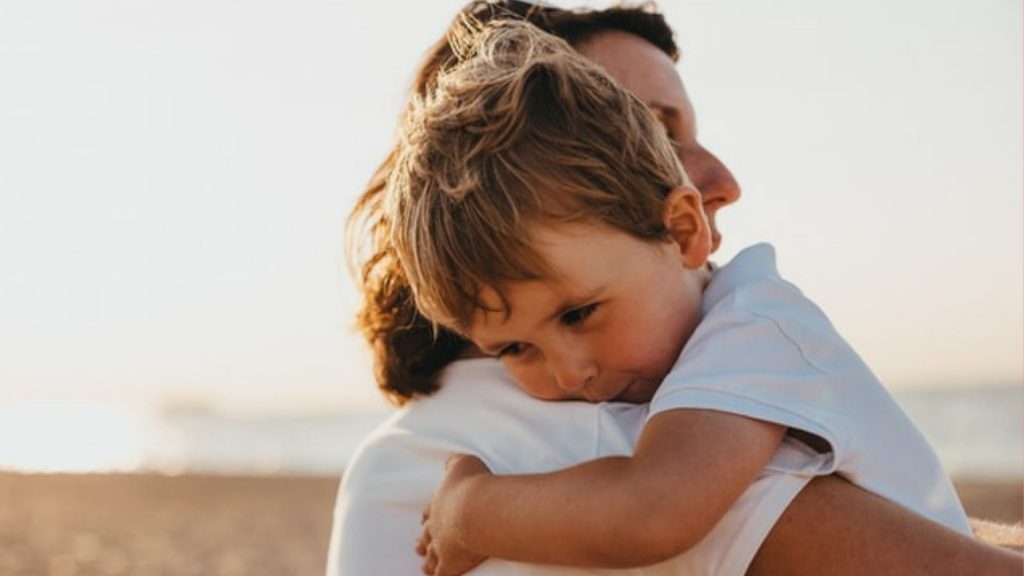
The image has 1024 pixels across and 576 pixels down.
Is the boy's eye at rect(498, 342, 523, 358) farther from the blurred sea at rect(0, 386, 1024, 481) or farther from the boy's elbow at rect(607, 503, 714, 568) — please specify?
the blurred sea at rect(0, 386, 1024, 481)

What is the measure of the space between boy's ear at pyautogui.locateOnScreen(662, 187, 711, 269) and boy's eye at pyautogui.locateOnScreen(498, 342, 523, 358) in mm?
314

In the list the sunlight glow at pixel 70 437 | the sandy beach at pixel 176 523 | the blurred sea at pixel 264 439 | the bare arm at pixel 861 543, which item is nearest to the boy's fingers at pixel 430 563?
the bare arm at pixel 861 543

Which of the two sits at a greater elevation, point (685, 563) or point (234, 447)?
point (685, 563)

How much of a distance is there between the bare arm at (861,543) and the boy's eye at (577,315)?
0.50 metres

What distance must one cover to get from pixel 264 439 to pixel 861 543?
1518 inches

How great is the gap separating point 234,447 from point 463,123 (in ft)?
122

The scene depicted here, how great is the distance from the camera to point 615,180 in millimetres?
2338

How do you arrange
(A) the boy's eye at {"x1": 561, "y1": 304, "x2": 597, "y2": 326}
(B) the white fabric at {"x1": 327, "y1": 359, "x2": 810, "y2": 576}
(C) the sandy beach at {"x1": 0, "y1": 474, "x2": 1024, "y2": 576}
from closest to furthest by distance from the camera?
(B) the white fabric at {"x1": 327, "y1": 359, "x2": 810, "y2": 576} → (A) the boy's eye at {"x1": 561, "y1": 304, "x2": 597, "y2": 326} → (C) the sandy beach at {"x1": 0, "y1": 474, "x2": 1024, "y2": 576}

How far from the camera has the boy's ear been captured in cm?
246

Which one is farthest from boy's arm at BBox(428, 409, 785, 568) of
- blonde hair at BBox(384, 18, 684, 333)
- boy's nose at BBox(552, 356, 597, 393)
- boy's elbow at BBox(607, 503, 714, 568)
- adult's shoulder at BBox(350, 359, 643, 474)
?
blonde hair at BBox(384, 18, 684, 333)

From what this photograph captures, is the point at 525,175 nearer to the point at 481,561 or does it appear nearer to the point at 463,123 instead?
the point at 463,123

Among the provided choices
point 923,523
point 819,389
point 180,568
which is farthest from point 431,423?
point 180,568

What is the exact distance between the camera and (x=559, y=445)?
2.30 meters

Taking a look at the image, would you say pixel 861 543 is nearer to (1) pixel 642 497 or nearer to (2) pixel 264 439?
(1) pixel 642 497
